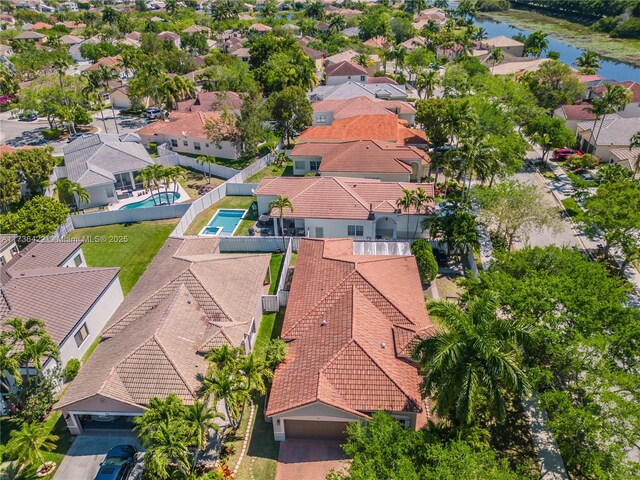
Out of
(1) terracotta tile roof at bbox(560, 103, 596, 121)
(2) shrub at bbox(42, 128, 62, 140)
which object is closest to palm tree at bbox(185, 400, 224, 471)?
(1) terracotta tile roof at bbox(560, 103, 596, 121)

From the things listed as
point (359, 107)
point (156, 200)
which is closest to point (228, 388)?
point (156, 200)

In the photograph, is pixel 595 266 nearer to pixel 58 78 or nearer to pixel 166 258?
pixel 166 258

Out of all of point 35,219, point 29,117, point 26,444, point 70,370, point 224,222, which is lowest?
point 29,117

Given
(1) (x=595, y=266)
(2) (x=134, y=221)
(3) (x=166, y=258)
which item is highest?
(1) (x=595, y=266)

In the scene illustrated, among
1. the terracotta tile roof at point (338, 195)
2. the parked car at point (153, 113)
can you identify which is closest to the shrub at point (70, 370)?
the terracotta tile roof at point (338, 195)

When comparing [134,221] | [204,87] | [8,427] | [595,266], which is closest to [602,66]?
[204,87]

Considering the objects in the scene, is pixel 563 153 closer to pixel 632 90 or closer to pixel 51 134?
pixel 632 90
